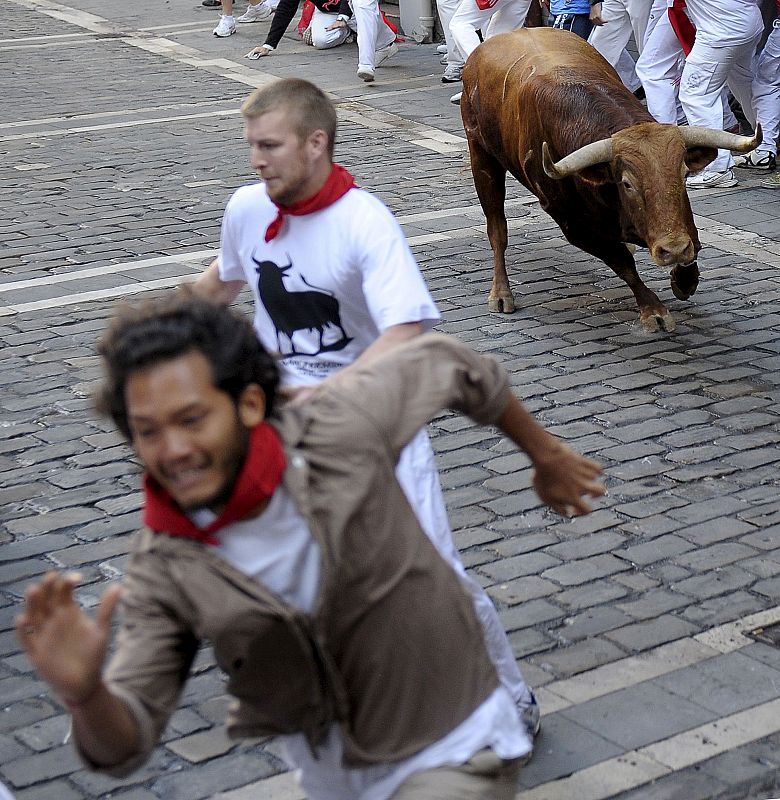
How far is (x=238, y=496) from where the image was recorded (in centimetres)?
246

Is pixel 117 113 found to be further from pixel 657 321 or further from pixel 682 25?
pixel 657 321

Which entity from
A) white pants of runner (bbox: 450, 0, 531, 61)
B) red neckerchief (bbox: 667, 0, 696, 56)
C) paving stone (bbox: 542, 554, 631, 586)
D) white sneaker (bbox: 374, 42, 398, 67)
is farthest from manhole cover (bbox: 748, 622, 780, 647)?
white sneaker (bbox: 374, 42, 398, 67)

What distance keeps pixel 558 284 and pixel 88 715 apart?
7259mm

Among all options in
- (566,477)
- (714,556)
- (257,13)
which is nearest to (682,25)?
(714,556)

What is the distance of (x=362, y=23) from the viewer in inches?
645

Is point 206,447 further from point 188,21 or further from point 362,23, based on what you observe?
point 188,21

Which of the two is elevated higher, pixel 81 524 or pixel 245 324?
pixel 245 324

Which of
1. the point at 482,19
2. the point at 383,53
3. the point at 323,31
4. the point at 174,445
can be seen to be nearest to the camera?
the point at 174,445

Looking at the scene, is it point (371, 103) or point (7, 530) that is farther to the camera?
point (371, 103)

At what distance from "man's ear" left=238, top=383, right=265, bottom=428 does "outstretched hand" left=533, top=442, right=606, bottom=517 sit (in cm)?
78

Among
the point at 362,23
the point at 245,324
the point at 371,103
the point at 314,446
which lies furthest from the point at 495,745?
the point at 362,23

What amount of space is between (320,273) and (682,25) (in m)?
8.59

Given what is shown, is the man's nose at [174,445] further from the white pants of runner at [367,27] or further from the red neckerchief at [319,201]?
the white pants of runner at [367,27]

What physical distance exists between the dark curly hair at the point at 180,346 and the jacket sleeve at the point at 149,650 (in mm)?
276
